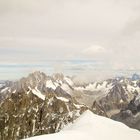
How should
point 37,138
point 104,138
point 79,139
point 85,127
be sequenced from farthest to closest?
point 85,127 < point 104,138 < point 79,139 < point 37,138

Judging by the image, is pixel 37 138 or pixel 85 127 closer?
pixel 37 138

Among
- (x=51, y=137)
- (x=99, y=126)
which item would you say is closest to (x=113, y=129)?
(x=99, y=126)

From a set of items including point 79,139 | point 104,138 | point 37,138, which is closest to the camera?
point 37,138

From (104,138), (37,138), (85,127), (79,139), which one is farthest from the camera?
(85,127)

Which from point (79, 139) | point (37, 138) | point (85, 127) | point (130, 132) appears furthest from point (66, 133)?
point (130, 132)

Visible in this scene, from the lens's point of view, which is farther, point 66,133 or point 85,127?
point 85,127

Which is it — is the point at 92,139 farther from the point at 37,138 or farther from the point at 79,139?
the point at 37,138

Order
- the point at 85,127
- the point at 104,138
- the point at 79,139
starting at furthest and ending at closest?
the point at 85,127
the point at 104,138
the point at 79,139

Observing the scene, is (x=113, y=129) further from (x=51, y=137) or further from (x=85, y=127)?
(x=51, y=137)
